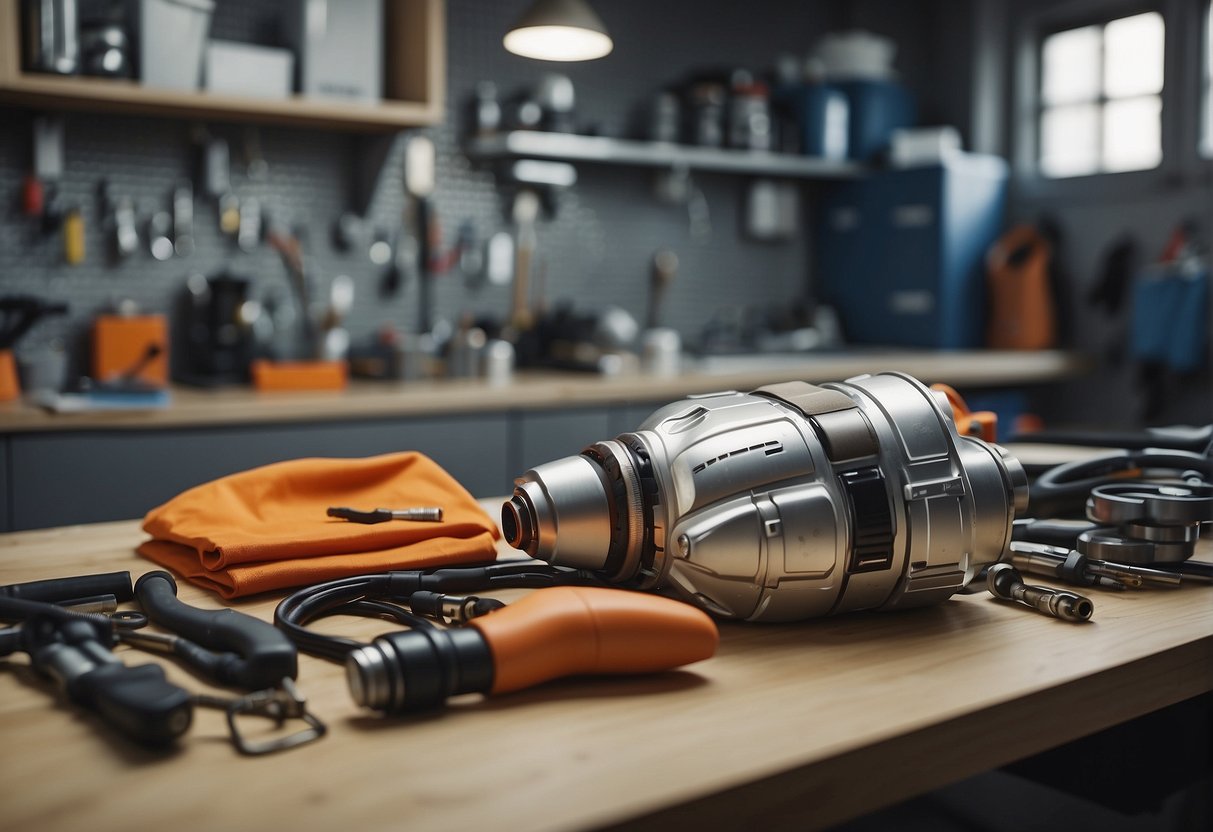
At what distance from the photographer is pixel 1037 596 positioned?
2.68 ft

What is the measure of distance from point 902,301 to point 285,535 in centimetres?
349

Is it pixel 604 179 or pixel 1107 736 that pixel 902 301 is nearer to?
pixel 604 179

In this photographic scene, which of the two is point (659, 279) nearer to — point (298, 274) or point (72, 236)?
point (298, 274)

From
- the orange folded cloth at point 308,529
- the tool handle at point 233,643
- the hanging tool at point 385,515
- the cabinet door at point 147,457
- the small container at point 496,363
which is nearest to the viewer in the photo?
the tool handle at point 233,643

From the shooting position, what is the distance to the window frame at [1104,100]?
3.70 metres

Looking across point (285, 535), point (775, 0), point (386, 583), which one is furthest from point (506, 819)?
point (775, 0)

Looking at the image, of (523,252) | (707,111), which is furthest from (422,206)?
(707,111)

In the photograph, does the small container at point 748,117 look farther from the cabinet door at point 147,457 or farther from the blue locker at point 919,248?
the cabinet door at point 147,457

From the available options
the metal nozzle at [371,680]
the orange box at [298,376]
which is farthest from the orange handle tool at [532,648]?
the orange box at [298,376]

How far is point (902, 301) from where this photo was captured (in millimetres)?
4055

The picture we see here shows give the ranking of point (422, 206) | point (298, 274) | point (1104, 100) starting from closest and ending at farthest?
1. point (298, 274)
2. point (422, 206)
3. point (1104, 100)

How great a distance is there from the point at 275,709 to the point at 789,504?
36cm

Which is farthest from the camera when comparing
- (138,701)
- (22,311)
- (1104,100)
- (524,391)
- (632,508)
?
(1104,100)

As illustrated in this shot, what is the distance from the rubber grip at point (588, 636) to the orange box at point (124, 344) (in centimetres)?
241
